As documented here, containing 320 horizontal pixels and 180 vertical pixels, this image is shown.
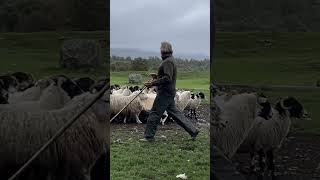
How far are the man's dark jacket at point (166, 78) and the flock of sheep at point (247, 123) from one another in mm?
2922

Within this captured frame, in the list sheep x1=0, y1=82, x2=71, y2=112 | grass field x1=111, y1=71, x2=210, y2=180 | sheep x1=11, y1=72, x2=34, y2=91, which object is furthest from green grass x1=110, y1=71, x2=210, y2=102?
sheep x1=11, y1=72, x2=34, y2=91

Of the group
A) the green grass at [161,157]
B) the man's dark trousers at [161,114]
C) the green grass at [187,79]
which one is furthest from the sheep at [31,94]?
the man's dark trousers at [161,114]

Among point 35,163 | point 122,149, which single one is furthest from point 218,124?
point 122,149

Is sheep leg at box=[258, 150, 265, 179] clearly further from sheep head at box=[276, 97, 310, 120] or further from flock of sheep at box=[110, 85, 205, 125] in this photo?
flock of sheep at box=[110, 85, 205, 125]

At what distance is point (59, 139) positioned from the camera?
4176 millimetres

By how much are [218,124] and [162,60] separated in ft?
9.99

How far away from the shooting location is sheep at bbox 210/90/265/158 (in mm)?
4242

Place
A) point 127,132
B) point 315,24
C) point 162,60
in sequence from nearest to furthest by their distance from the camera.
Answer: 1. point 315,24
2. point 162,60
3. point 127,132

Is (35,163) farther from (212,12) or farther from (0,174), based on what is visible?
(212,12)

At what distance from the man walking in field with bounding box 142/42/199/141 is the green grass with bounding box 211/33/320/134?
282cm

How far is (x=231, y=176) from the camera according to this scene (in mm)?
4309

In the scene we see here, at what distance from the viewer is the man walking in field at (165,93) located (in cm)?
714

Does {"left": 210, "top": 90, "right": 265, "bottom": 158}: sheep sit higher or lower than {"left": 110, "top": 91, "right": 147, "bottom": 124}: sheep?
higher

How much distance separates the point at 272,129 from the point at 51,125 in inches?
64.7
